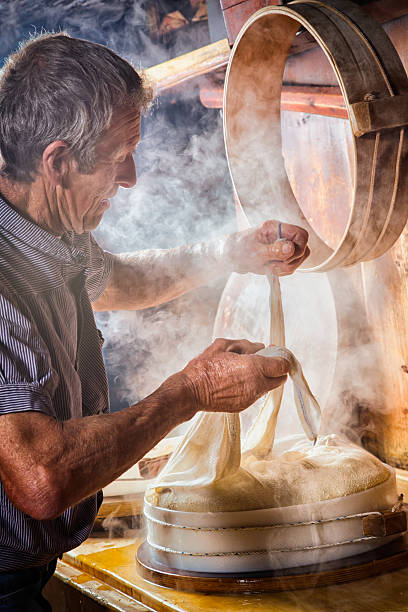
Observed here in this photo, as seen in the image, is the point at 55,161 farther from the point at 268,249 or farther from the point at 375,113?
the point at 375,113

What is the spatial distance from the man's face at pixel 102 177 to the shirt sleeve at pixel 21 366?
11.0 inches

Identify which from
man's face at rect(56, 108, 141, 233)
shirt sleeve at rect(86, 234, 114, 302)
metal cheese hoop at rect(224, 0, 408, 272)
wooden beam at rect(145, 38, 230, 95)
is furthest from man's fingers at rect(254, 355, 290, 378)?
wooden beam at rect(145, 38, 230, 95)

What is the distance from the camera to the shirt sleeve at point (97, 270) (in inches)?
71.1

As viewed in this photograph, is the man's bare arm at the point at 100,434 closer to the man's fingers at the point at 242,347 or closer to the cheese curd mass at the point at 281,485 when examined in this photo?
the man's fingers at the point at 242,347

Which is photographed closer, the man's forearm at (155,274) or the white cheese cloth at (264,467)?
the white cheese cloth at (264,467)

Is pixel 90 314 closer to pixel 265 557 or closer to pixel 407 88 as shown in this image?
pixel 265 557

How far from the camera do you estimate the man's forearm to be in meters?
1.98

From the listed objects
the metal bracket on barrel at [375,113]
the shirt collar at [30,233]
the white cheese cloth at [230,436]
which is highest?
the metal bracket on barrel at [375,113]

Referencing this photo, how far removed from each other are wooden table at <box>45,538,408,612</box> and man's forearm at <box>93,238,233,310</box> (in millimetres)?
740

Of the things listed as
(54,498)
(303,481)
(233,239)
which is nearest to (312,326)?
(233,239)

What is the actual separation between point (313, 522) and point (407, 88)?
1050mm

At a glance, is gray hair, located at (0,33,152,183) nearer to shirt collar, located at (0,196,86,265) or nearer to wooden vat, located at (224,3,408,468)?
shirt collar, located at (0,196,86,265)

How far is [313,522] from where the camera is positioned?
1451 mm

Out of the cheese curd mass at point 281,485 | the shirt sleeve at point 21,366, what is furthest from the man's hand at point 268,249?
the shirt sleeve at point 21,366
